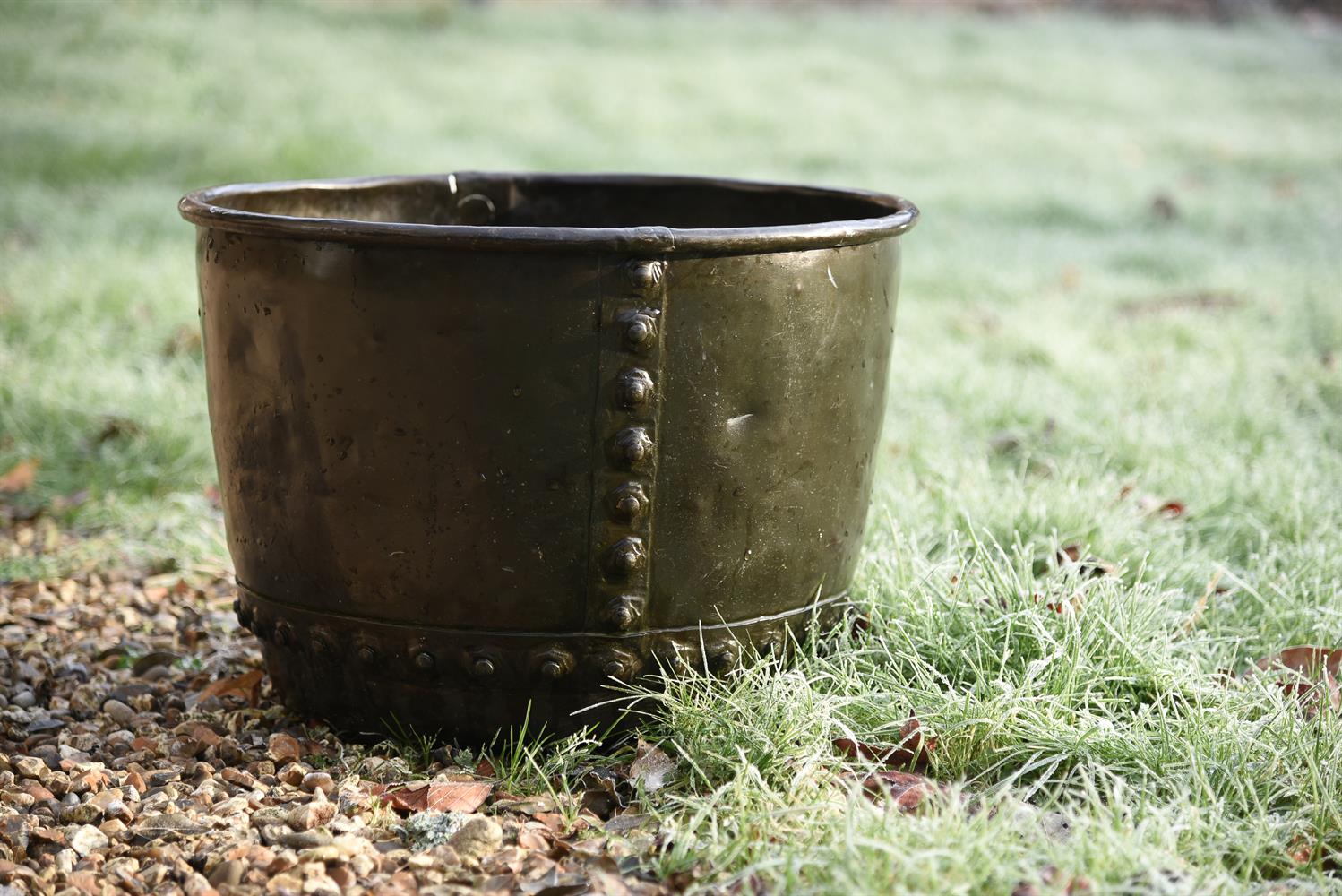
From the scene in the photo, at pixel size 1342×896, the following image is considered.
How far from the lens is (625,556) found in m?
2.08

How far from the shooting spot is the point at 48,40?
387 inches

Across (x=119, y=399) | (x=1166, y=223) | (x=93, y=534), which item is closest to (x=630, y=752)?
(x=93, y=534)

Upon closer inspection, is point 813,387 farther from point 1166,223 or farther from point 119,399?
point 1166,223

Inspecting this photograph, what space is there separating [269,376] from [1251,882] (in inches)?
66.6

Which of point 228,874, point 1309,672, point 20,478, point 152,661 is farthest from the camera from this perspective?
point 20,478

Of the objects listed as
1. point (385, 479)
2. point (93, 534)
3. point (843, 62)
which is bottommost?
point (93, 534)

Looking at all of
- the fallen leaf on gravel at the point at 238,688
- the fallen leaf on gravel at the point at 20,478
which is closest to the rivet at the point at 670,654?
the fallen leaf on gravel at the point at 238,688

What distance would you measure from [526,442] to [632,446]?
0.55 ft

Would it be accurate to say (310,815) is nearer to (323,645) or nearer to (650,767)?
(323,645)

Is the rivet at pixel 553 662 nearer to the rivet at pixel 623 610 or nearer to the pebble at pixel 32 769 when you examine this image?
the rivet at pixel 623 610

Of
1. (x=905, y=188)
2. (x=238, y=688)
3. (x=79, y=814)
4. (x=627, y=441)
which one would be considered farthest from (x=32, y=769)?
(x=905, y=188)

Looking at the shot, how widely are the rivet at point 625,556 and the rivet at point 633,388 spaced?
0.22 m

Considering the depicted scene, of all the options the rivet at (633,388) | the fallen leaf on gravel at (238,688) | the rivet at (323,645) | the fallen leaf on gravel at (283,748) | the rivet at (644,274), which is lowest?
the fallen leaf on gravel at (238,688)

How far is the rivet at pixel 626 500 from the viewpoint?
2057 mm
